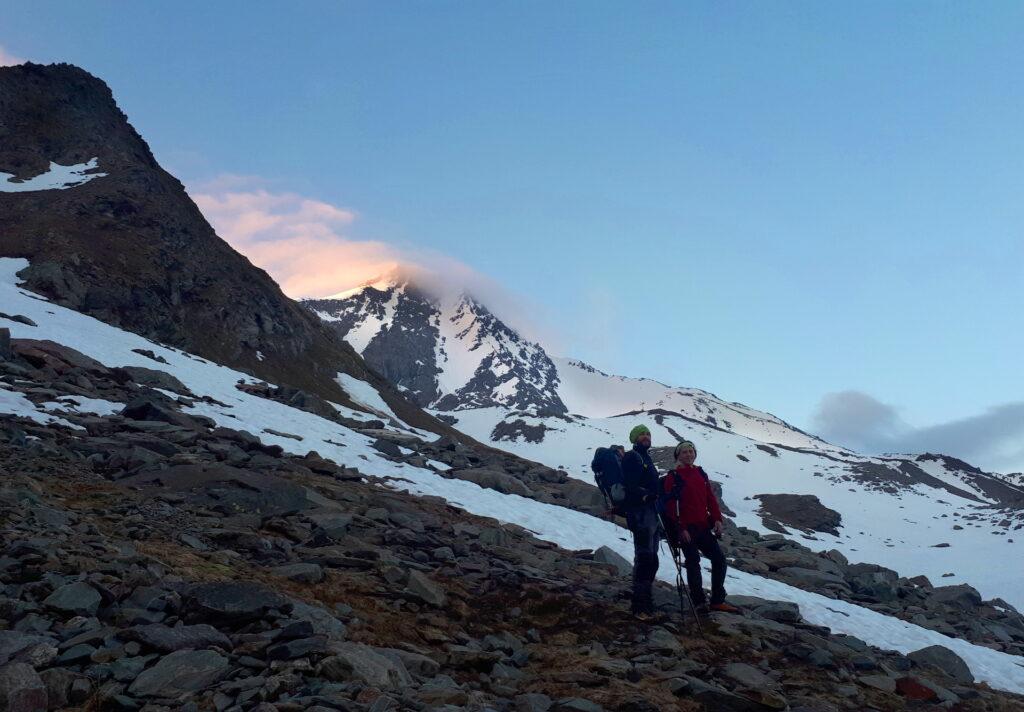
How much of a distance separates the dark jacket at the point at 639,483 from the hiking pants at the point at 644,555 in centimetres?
14

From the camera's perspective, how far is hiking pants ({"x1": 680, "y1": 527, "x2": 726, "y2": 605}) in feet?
36.0

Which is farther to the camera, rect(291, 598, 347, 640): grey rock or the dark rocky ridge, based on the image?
the dark rocky ridge

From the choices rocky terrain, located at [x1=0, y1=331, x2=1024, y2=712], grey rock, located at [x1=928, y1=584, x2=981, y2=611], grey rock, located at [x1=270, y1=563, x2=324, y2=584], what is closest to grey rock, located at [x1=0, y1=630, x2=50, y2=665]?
rocky terrain, located at [x1=0, y1=331, x2=1024, y2=712]

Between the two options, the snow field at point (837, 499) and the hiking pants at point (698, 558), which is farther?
the snow field at point (837, 499)

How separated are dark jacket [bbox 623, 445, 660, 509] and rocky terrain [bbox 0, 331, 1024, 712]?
68.4 inches

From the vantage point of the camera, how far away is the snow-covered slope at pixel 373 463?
14.3 m

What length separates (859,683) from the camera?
351 inches

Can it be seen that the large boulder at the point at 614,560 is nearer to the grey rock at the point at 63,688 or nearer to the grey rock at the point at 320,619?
the grey rock at the point at 320,619

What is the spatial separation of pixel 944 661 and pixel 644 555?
20.1ft

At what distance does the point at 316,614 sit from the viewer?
23.7 feet

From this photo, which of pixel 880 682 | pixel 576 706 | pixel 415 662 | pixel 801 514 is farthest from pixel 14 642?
pixel 801 514

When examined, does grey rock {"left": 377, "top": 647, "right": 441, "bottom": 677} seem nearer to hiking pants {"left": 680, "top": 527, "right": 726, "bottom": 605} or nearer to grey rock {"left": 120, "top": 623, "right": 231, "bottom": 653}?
grey rock {"left": 120, "top": 623, "right": 231, "bottom": 653}

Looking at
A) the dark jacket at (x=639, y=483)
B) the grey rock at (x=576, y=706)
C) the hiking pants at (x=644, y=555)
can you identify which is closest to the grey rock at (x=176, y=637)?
the grey rock at (x=576, y=706)

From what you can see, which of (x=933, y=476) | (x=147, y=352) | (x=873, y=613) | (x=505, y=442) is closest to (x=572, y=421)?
(x=505, y=442)
